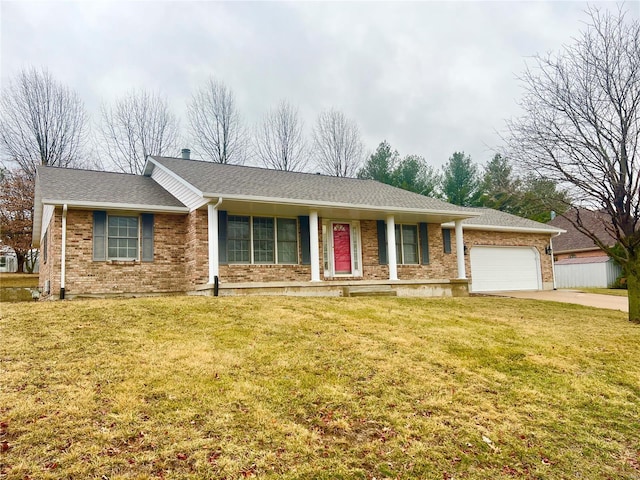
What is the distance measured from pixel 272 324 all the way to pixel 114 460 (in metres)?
4.45

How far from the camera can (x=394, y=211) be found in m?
14.6

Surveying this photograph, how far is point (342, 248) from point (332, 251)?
0.41 m

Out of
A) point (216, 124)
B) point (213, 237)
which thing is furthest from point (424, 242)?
point (216, 124)

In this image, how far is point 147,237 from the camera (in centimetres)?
1299

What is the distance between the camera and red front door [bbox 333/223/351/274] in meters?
15.0

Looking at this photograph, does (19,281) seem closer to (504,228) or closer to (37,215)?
(37,215)

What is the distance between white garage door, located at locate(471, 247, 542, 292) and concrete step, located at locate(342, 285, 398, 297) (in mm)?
6637

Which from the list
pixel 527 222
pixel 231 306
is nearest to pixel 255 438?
pixel 231 306

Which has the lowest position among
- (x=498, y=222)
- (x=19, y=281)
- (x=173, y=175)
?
(x=19, y=281)

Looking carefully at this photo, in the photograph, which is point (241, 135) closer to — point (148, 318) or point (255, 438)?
point (148, 318)

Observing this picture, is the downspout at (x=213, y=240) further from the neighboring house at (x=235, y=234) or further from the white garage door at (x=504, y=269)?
the white garage door at (x=504, y=269)

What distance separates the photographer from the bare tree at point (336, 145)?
32.3m

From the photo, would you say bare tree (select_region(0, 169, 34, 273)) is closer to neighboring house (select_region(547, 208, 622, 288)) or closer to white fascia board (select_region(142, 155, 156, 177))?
white fascia board (select_region(142, 155, 156, 177))

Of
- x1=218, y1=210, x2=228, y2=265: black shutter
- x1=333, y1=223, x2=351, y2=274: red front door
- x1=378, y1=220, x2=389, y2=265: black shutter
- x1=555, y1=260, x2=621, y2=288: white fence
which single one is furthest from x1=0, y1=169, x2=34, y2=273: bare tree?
x1=555, y1=260, x2=621, y2=288: white fence
